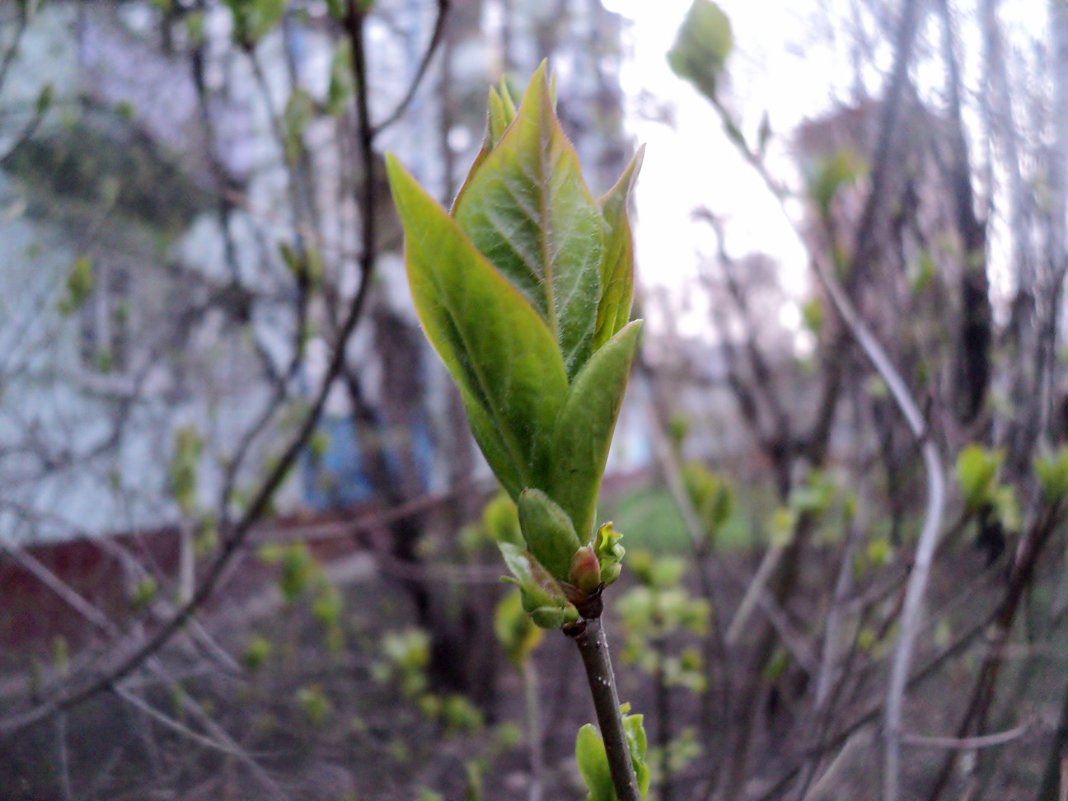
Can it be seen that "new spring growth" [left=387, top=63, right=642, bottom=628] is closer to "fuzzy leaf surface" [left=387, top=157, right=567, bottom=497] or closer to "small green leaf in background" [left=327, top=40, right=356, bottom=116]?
"fuzzy leaf surface" [left=387, top=157, right=567, bottom=497]

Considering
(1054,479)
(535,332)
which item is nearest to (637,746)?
(535,332)

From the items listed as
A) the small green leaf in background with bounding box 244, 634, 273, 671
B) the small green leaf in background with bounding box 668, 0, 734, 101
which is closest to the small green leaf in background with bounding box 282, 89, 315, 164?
the small green leaf in background with bounding box 668, 0, 734, 101

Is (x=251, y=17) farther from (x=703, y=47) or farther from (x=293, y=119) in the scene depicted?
(x=703, y=47)

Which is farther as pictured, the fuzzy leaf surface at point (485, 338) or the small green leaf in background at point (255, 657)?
the small green leaf in background at point (255, 657)

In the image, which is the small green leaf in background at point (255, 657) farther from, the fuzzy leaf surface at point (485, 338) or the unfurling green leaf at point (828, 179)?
the fuzzy leaf surface at point (485, 338)

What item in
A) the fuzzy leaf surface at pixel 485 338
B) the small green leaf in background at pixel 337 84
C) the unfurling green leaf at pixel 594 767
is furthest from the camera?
the small green leaf in background at pixel 337 84

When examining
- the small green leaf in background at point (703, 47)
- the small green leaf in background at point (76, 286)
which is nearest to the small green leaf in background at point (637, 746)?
the small green leaf in background at point (703, 47)
